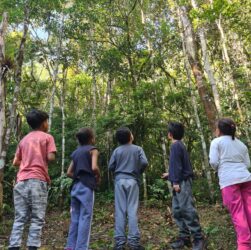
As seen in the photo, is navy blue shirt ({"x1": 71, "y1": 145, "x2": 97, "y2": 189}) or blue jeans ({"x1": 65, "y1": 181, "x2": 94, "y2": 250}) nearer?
blue jeans ({"x1": 65, "y1": 181, "x2": 94, "y2": 250})

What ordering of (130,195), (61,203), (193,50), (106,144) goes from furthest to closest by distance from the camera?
(106,144) < (61,203) < (193,50) < (130,195)

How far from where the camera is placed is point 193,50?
962 centimetres

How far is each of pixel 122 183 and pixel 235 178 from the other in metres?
1.50

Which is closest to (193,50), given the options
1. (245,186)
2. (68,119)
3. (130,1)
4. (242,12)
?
(242,12)

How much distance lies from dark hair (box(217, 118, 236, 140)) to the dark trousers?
80 cm

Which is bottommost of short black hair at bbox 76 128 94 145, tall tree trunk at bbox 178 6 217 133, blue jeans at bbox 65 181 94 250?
blue jeans at bbox 65 181 94 250

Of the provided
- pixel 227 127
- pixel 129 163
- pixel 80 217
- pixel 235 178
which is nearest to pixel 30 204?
pixel 80 217

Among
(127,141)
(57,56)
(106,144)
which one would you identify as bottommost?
(127,141)

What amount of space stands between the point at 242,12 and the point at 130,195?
7.09 m

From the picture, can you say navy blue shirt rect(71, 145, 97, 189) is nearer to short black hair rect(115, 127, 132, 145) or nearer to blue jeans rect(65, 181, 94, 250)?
blue jeans rect(65, 181, 94, 250)

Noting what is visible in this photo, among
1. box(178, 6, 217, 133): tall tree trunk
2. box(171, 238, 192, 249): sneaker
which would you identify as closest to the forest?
box(178, 6, 217, 133): tall tree trunk

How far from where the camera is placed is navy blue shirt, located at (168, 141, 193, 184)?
4629mm

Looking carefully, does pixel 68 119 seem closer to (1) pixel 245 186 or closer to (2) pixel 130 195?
(2) pixel 130 195

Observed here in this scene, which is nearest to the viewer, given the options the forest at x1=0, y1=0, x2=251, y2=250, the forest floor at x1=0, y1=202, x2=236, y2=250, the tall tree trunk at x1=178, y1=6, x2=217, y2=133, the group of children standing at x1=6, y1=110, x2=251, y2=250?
the group of children standing at x1=6, y1=110, x2=251, y2=250
